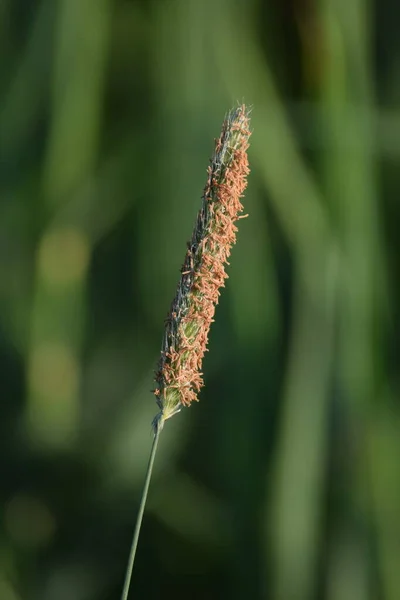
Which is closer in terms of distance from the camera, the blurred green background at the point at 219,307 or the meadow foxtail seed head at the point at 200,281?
the meadow foxtail seed head at the point at 200,281

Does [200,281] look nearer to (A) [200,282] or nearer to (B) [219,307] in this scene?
(A) [200,282]

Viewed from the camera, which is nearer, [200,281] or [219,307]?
[200,281]

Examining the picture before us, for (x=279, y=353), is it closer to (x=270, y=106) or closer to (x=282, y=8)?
(x=270, y=106)

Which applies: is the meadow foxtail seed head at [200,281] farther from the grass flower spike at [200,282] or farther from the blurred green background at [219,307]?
the blurred green background at [219,307]

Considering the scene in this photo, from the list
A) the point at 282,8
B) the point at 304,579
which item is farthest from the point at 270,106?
the point at 304,579

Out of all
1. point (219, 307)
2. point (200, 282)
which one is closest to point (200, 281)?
point (200, 282)

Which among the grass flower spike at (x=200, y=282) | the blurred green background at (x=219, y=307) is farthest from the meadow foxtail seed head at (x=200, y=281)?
the blurred green background at (x=219, y=307)

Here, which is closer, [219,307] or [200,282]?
[200,282]
